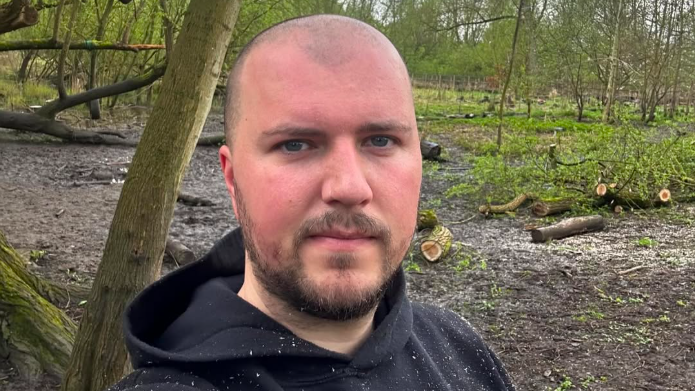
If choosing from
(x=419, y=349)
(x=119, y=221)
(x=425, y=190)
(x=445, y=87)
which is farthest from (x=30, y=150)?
(x=445, y=87)

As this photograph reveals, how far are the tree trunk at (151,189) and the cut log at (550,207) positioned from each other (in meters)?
6.25

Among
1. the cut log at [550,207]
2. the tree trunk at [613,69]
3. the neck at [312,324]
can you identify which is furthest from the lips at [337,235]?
the tree trunk at [613,69]

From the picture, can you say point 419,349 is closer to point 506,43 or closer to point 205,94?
point 205,94

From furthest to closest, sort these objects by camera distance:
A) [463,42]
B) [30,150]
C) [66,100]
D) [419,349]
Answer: [463,42], [30,150], [66,100], [419,349]

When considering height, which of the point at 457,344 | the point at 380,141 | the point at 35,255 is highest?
the point at 380,141

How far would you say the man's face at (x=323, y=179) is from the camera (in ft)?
3.87

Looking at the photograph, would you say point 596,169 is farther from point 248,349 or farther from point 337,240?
point 248,349

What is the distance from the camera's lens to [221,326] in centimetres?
120

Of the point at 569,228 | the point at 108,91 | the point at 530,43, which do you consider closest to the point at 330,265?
the point at 108,91

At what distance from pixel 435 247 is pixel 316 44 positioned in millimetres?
5428

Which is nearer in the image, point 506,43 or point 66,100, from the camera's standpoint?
point 66,100

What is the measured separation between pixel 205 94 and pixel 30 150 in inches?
412

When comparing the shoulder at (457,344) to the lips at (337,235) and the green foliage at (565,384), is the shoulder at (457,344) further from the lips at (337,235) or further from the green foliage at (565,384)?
the green foliage at (565,384)

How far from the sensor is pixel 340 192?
1160 millimetres
